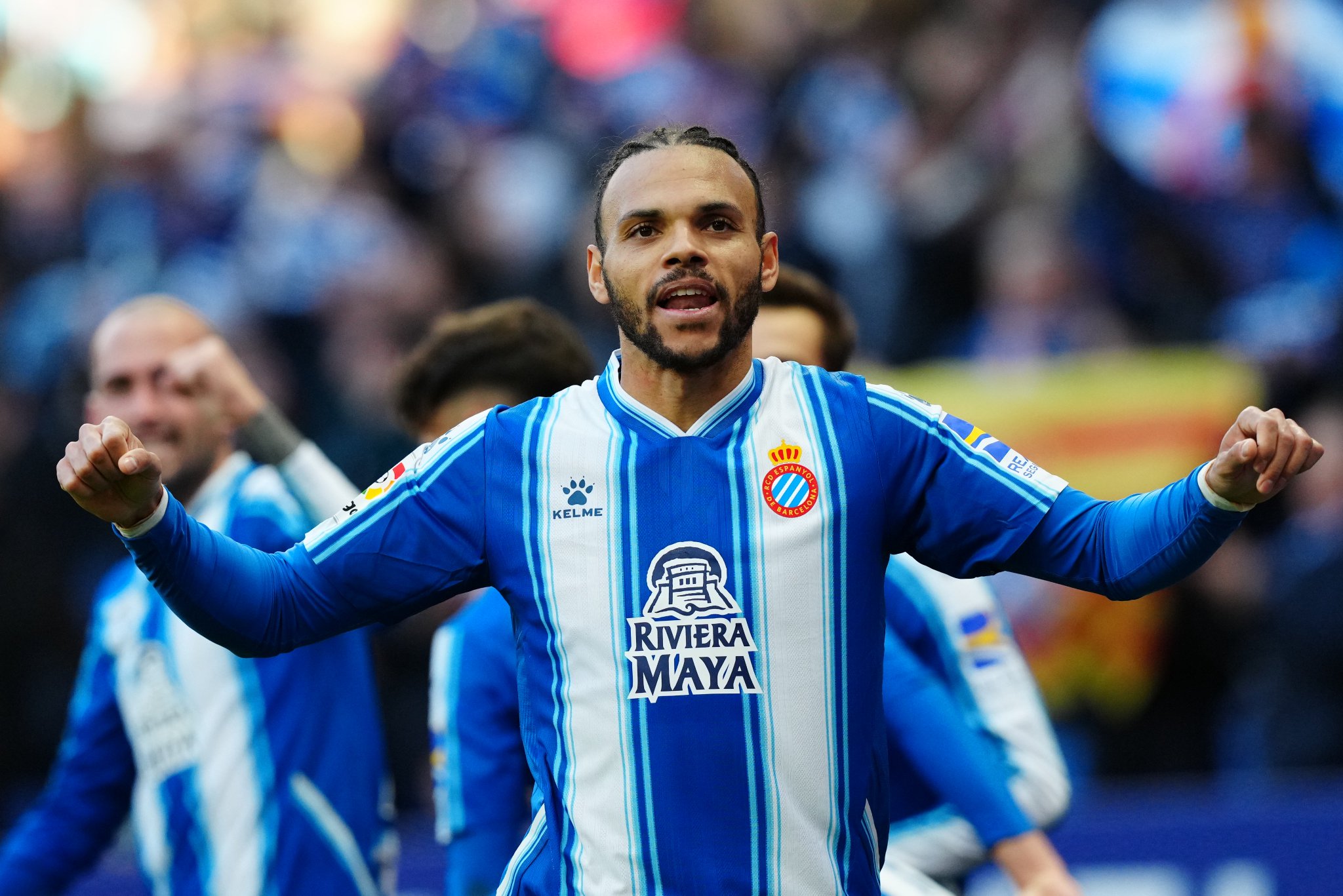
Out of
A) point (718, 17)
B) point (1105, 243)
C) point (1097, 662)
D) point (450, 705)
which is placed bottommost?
point (450, 705)

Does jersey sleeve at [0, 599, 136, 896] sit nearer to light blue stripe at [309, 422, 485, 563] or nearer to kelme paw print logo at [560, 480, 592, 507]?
light blue stripe at [309, 422, 485, 563]

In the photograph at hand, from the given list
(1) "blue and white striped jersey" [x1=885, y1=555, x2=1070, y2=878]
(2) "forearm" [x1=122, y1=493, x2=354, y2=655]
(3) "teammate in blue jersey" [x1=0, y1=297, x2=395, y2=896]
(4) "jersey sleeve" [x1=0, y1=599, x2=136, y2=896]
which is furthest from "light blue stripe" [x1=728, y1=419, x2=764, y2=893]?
(4) "jersey sleeve" [x1=0, y1=599, x2=136, y2=896]

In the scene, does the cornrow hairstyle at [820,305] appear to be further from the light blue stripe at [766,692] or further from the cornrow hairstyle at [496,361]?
the light blue stripe at [766,692]

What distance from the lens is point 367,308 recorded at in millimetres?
9984

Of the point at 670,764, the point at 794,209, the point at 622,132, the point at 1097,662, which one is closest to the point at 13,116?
the point at 622,132

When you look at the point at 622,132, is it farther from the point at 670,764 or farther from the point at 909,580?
the point at 670,764

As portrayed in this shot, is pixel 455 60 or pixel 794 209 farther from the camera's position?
pixel 455 60

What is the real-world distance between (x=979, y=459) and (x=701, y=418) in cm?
51

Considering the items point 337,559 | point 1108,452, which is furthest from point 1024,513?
point 1108,452

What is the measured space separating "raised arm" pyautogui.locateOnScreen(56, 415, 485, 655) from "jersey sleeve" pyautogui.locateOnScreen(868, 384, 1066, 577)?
0.76 metres

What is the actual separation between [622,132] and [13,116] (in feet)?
14.4

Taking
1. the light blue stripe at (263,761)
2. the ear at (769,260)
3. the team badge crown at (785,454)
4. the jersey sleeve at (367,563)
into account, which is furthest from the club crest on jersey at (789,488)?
the light blue stripe at (263,761)

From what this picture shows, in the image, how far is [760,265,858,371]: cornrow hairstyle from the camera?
4746 millimetres

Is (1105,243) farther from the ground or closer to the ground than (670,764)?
farther from the ground
